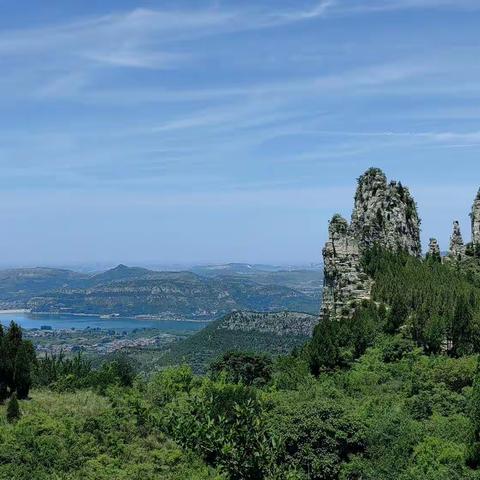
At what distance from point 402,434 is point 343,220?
43.9 metres

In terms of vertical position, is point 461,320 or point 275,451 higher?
point 461,320

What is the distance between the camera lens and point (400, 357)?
58.0 meters

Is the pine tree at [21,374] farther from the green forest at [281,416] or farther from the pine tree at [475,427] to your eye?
the pine tree at [475,427]

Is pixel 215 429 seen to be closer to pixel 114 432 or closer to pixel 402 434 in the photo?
pixel 114 432

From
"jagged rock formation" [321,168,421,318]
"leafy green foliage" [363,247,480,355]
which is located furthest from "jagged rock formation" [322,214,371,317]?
"leafy green foliage" [363,247,480,355]

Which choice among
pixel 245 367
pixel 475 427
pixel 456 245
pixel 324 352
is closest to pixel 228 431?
pixel 475 427

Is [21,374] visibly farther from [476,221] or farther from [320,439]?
[476,221]

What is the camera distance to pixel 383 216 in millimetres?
95062

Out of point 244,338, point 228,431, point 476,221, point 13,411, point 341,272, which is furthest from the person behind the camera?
point 244,338

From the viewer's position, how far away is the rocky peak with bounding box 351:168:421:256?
94750 millimetres

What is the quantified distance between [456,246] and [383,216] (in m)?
14.1

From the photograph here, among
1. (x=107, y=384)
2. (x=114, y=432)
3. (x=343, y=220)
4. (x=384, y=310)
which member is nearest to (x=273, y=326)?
(x=343, y=220)

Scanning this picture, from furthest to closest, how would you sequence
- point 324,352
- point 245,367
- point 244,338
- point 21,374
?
point 244,338
point 245,367
point 324,352
point 21,374

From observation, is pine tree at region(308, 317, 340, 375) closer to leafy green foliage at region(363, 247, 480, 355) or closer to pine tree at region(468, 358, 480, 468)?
leafy green foliage at region(363, 247, 480, 355)
